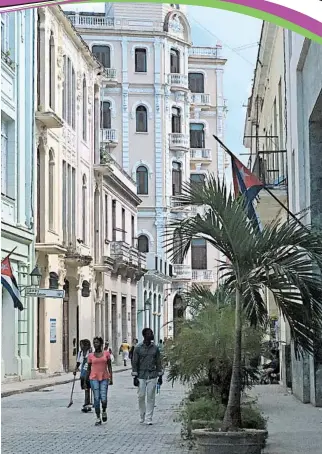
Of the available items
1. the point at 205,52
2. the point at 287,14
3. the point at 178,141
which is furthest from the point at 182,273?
the point at 287,14

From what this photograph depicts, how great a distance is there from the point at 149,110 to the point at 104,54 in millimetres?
4255

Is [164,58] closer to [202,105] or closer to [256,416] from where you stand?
[202,105]

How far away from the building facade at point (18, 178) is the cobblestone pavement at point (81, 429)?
21.4 feet

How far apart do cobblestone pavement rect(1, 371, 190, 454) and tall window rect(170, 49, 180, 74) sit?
39207 millimetres

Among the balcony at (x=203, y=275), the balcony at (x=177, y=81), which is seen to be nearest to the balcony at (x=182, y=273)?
the balcony at (x=203, y=275)

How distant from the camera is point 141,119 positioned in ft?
198

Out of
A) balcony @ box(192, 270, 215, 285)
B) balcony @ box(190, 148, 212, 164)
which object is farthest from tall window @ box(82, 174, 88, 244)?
balcony @ box(190, 148, 212, 164)

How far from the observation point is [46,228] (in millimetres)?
34938

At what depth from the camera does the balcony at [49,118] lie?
33406 mm

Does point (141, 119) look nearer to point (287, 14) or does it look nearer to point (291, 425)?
point (291, 425)

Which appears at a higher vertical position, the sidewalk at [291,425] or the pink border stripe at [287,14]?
the pink border stripe at [287,14]

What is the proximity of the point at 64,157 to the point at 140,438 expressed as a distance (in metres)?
24.9

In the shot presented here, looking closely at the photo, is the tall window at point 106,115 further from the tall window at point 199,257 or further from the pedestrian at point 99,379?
the pedestrian at point 99,379

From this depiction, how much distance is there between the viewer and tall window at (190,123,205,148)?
2677 inches
